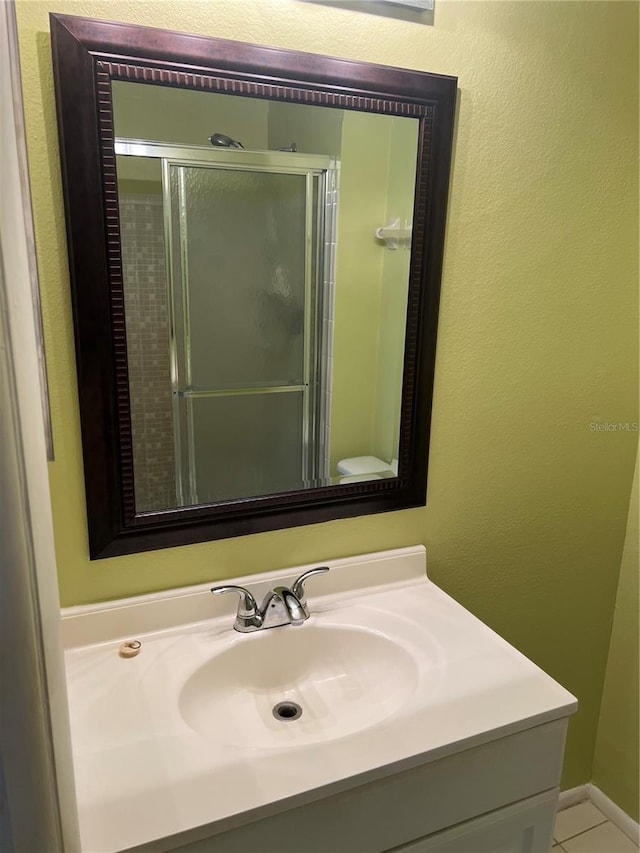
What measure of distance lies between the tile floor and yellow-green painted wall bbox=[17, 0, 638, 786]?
1.52 ft

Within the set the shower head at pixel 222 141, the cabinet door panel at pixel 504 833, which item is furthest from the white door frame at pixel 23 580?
the cabinet door panel at pixel 504 833

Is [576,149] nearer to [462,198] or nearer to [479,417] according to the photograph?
[462,198]

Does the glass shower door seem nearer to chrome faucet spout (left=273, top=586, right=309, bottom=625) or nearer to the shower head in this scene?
the shower head

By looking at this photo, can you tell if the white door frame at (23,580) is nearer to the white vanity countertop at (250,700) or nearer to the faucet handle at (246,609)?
the white vanity countertop at (250,700)

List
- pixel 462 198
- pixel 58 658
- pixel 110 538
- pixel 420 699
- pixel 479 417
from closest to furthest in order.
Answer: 1. pixel 58 658
2. pixel 420 699
3. pixel 110 538
4. pixel 462 198
5. pixel 479 417

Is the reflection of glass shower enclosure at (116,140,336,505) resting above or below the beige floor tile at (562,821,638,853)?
above

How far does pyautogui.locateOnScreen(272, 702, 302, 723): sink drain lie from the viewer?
1.11 m

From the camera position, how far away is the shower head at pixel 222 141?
1058 mm

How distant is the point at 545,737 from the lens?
1.01 meters

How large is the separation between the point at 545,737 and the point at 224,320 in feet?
2.97

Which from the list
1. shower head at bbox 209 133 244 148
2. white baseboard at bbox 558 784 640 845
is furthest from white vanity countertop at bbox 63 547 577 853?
white baseboard at bbox 558 784 640 845

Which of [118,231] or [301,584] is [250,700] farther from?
[118,231]

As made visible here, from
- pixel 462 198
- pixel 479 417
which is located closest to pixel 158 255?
pixel 462 198

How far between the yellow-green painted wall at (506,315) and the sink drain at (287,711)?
26cm
